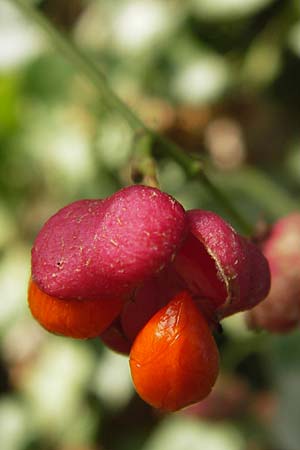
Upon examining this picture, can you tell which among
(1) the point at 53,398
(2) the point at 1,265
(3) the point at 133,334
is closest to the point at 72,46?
(3) the point at 133,334

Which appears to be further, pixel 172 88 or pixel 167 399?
pixel 172 88

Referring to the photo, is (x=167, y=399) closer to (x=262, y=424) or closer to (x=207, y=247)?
(x=207, y=247)

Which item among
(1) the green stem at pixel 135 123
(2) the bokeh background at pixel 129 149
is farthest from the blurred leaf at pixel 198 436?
(1) the green stem at pixel 135 123

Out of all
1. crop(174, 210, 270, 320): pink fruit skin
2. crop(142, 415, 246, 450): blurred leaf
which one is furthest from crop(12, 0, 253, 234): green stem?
crop(142, 415, 246, 450): blurred leaf

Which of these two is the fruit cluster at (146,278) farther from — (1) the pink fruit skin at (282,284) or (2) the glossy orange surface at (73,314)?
(1) the pink fruit skin at (282,284)

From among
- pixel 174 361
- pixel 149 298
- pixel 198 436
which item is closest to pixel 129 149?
pixel 198 436

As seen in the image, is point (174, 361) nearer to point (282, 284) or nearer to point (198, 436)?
point (282, 284)

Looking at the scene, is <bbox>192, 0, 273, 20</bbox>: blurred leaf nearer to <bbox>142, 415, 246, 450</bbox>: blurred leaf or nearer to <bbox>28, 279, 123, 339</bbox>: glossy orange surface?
<bbox>142, 415, 246, 450</bbox>: blurred leaf
